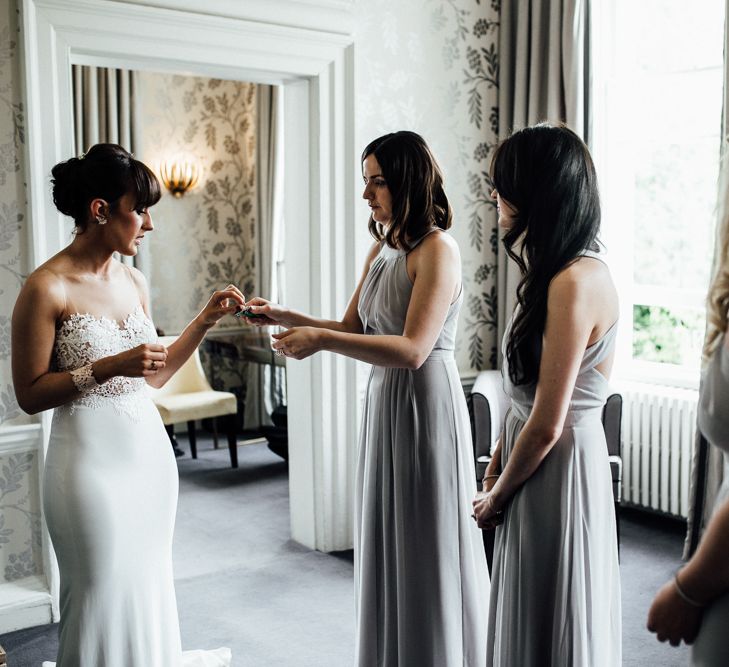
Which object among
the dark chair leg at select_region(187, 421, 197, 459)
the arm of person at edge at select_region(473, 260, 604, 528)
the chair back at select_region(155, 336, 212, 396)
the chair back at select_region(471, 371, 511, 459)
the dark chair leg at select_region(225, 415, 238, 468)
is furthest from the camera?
the dark chair leg at select_region(187, 421, 197, 459)

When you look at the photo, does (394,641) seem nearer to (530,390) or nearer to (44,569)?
(530,390)

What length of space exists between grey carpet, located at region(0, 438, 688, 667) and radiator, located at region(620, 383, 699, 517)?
0.51ft

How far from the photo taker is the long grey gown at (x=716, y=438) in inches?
45.9

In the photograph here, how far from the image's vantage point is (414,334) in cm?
222


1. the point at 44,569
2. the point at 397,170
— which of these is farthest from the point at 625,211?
the point at 44,569

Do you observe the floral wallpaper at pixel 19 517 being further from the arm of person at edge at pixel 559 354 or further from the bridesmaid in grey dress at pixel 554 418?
the arm of person at edge at pixel 559 354

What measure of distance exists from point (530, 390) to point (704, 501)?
226 cm

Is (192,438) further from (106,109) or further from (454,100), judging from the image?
(454,100)

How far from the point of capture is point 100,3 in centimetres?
321

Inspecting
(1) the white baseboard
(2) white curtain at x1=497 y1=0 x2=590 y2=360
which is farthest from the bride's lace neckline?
(2) white curtain at x1=497 y1=0 x2=590 y2=360

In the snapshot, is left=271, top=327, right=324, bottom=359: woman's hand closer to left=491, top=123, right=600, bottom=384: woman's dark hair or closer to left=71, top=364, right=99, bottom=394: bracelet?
left=71, top=364, right=99, bottom=394: bracelet

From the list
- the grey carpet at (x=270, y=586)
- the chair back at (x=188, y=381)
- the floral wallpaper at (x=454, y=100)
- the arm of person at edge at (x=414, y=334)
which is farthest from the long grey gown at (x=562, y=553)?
the chair back at (x=188, y=381)

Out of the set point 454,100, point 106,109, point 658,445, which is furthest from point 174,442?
point 658,445

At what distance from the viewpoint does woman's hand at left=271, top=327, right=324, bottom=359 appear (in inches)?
87.9
